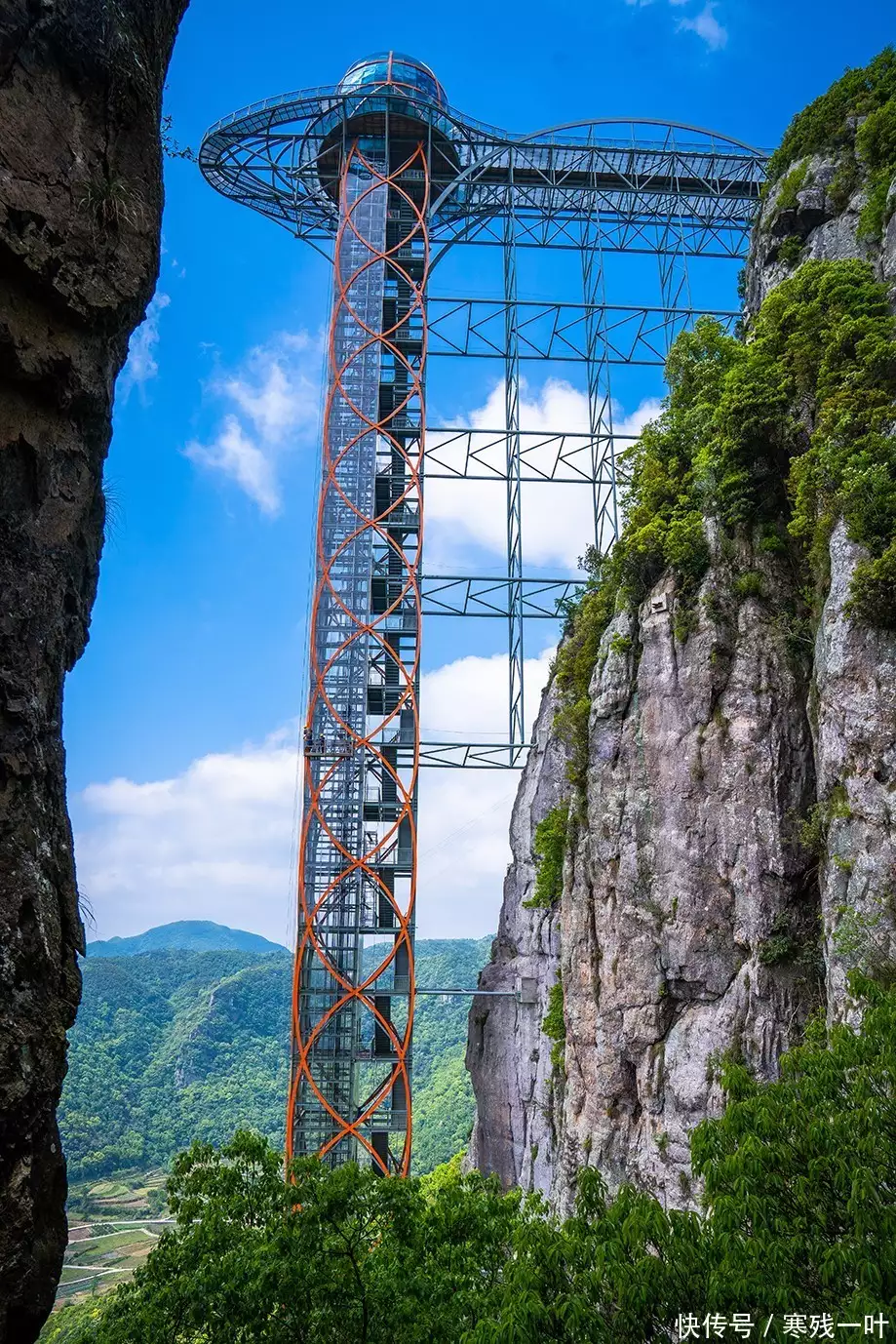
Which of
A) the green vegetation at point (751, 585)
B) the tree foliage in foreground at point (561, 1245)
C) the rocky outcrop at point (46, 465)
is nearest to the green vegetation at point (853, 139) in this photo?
the green vegetation at point (751, 585)

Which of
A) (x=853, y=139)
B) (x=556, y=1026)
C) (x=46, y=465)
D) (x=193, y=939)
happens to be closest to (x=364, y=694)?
(x=556, y=1026)

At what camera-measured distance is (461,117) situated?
25.4m

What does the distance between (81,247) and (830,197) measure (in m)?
14.6

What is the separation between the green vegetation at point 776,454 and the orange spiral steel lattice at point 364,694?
5.27m

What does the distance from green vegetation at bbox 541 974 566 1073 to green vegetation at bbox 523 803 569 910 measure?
1.63 metres

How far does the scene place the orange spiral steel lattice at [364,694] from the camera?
19.2m

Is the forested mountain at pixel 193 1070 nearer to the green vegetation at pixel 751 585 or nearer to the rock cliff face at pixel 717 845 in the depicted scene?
the rock cliff face at pixel 717 845

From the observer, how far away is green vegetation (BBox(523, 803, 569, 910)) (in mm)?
17703

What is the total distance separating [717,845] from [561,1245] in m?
7.71

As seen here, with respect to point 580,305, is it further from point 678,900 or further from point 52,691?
point 52,691

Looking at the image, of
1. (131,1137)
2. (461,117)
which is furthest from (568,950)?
(131,1137)

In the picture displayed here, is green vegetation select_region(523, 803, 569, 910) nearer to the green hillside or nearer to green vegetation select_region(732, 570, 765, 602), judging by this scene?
green vegetation select_region(732, 570, 765, 602)

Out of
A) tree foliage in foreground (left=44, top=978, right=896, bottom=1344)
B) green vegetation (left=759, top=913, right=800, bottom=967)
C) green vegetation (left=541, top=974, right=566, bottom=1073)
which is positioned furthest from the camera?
green vegetation (left=541, top=974, right=566, bottom=1073)

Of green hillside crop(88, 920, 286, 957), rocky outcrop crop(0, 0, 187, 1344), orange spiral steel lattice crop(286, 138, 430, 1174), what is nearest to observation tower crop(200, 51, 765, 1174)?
orange spiral steel lattice crop(286, 138, 430, 1174)
